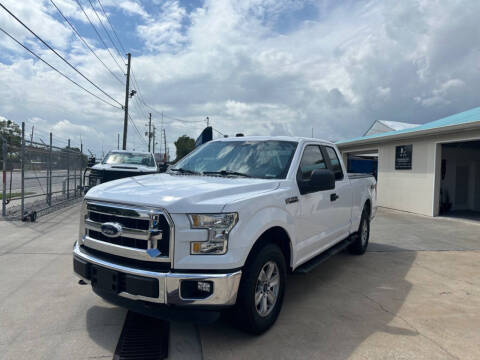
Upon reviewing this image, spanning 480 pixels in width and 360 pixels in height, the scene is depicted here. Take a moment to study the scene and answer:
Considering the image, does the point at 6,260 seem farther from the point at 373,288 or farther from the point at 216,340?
the point at 373,288

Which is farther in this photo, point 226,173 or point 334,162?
point 334,162

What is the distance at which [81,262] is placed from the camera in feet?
10.8

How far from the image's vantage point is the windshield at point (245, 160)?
402 cm

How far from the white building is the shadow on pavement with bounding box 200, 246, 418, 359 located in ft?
24.8

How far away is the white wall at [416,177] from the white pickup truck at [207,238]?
9073 millimetres

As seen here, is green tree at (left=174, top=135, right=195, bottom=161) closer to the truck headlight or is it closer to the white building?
the white building

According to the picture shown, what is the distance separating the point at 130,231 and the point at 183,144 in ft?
196

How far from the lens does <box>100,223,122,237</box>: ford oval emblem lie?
3.03 m

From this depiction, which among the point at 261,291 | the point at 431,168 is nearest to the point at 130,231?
the point at 261,291

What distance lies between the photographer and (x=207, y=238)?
112 inches

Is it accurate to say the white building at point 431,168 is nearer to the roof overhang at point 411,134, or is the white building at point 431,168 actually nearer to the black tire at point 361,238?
the roof overhang at point 411,134

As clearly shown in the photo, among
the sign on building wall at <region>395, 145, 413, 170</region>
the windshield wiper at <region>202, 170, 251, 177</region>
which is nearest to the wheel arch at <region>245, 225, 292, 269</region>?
the windshield wiper at <region>202, 170, 251, 177</region>

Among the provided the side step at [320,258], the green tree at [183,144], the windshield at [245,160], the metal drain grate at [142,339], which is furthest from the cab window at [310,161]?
the green tree at [183,144]

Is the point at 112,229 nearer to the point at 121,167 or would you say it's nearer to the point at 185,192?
the point at 185,192
